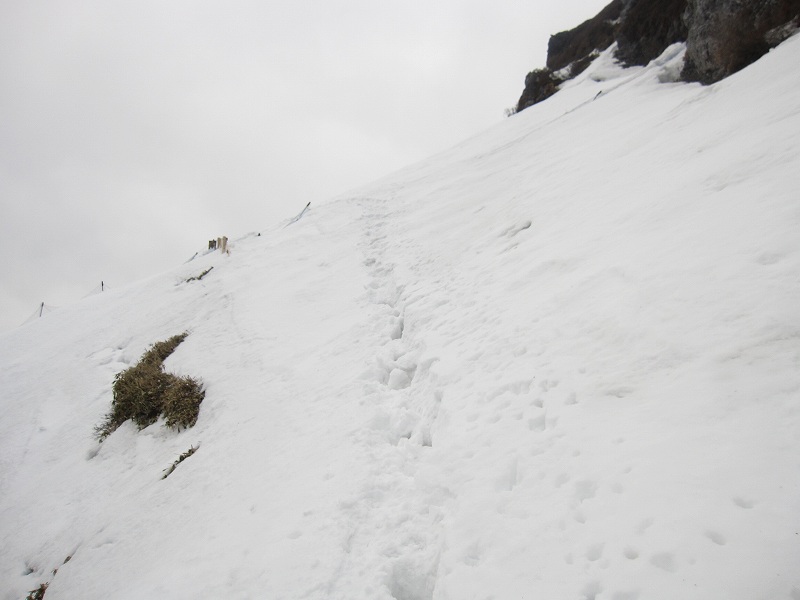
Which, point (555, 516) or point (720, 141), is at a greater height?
point (720, 141)

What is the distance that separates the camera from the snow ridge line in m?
4.27

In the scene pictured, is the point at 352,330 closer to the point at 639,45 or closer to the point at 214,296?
the point at 214,296

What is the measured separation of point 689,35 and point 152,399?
23884 millimetres

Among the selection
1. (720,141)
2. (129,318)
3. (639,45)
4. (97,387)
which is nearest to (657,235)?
(720,141)

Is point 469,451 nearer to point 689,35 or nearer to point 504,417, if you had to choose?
point 504,417

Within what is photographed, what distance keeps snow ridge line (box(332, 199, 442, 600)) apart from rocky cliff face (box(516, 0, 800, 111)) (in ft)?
52.0

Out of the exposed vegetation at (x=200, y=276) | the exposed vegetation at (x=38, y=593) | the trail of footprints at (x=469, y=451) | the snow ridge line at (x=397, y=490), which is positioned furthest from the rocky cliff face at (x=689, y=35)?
the exposed vegetation at (x=38, y=593)

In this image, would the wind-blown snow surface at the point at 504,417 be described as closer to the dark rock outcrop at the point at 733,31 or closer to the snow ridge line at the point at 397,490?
the snow ridge line at the point at 397,490

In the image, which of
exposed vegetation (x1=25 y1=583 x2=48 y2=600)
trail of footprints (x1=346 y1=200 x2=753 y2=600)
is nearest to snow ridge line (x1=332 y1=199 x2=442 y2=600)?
trail of footprints (x1=346 y1=200 x2=753 y2=600)

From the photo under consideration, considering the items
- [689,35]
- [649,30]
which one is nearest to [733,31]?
[689,35]

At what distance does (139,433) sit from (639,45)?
112 ft

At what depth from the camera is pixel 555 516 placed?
369 cm

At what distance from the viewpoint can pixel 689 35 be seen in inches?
Result: 611

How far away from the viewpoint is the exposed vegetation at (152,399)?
29.4 feet
